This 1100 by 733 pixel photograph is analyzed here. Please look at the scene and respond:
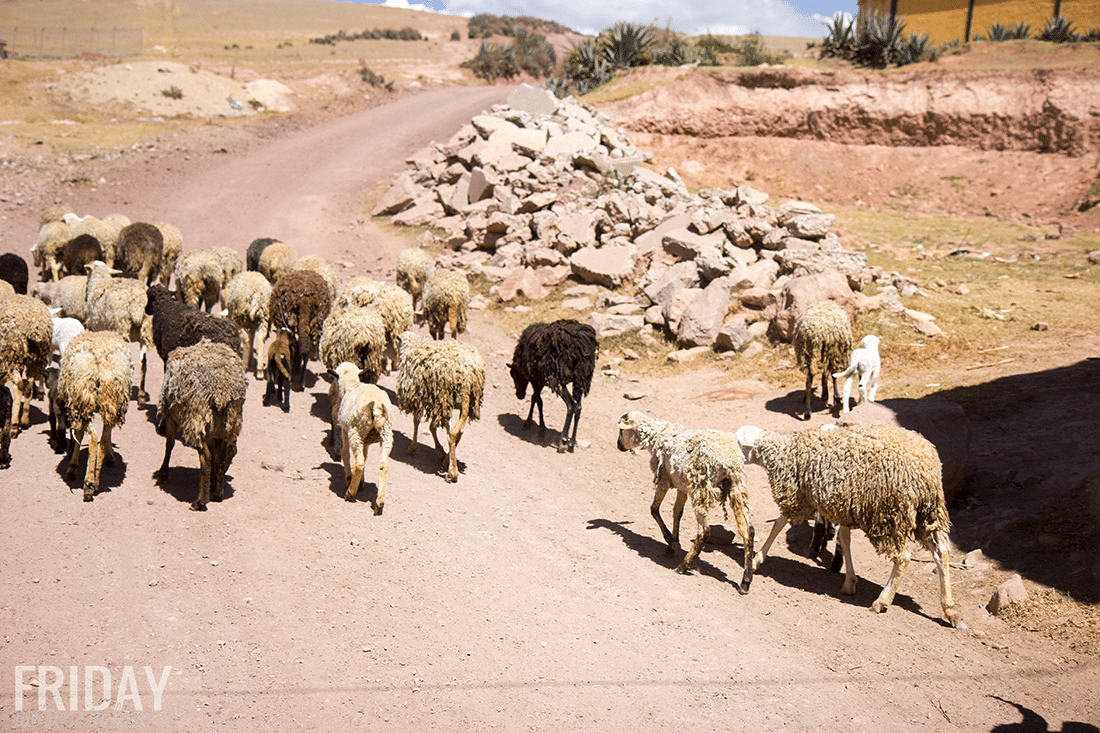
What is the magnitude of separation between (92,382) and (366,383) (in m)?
2.86

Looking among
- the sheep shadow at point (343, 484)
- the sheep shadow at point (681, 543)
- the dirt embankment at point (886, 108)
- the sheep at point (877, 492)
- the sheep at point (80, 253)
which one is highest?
the dirt embankment at point (886, 108)

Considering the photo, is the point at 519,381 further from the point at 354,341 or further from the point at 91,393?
the point at 91,393

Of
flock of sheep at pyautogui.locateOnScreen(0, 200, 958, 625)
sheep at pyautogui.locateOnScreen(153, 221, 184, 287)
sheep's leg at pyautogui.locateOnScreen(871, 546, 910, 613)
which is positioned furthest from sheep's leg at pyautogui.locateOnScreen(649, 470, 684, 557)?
sheep at pyautogui.locateOnScreen(153, 221, 184, 287)

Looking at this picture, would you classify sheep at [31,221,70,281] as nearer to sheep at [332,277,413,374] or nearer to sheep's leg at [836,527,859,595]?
sheep at [332,277,413,374]

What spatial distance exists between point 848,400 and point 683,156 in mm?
19256

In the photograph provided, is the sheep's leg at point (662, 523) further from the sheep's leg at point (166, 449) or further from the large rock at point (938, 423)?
the sheep's leg at point (166, 449)

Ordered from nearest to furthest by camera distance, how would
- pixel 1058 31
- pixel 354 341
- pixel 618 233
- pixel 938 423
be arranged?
pixel 938 423
pixel 354 341
pixel 618 233
pixel 1058 31

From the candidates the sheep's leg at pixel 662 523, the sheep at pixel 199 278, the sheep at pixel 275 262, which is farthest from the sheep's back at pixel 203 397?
the sheep at pixel 275 262

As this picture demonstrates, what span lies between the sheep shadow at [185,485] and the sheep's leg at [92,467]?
64 centimetres

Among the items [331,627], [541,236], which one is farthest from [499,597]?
[541,236]

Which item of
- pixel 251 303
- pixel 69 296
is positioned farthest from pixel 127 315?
pixel 69 296

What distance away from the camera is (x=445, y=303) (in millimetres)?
13297

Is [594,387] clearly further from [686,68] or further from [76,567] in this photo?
[686,68]

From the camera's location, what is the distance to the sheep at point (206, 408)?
25.0 feet
